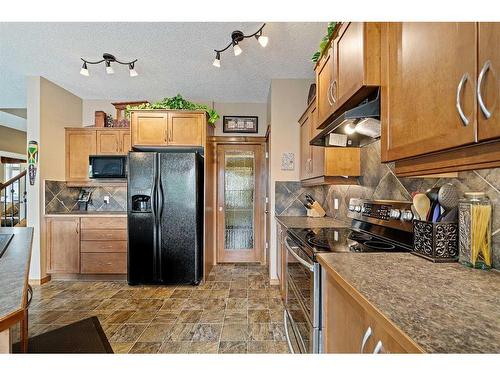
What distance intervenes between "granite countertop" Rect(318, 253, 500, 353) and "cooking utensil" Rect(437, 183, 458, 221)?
0.25 meters

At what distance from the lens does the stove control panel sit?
1495mm

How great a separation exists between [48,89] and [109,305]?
3.00 m

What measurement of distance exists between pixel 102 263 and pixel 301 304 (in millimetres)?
3005

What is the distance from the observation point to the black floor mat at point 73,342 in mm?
1277

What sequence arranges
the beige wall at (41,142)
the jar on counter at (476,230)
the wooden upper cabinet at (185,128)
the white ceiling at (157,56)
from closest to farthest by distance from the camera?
1. the jar on counter at (476,230)
2. the white ceiling at (157,56)
3. the beige wall at (41,142)
4. the wooden upper cabinet at (185,128)

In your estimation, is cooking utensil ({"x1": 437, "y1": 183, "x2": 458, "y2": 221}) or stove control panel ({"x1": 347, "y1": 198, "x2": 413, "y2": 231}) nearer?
cooking utensil ({"x1": 437, "y1": 183, "x2": 458, "y2": 221})

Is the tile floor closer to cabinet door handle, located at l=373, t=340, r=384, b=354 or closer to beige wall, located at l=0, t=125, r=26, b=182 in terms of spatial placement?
cabinet door handle, located at l=373, t=340, r=384, b=354

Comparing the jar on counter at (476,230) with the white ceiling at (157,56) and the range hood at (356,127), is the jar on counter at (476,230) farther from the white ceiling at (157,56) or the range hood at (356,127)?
the white ceiling at (157,56)

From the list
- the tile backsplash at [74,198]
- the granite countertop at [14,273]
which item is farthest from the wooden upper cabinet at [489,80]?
the tile backsplash at [74,198]

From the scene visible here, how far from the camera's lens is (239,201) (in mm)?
4340

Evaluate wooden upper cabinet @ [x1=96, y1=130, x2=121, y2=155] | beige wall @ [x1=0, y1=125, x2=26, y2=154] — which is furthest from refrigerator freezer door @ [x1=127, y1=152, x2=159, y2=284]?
beige wall @ [x1=0, y1=125, x2=26, y2=154]

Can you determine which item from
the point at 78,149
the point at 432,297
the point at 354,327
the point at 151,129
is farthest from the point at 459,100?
the point at 78,149

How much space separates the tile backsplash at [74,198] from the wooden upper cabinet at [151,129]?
3.44 ft
